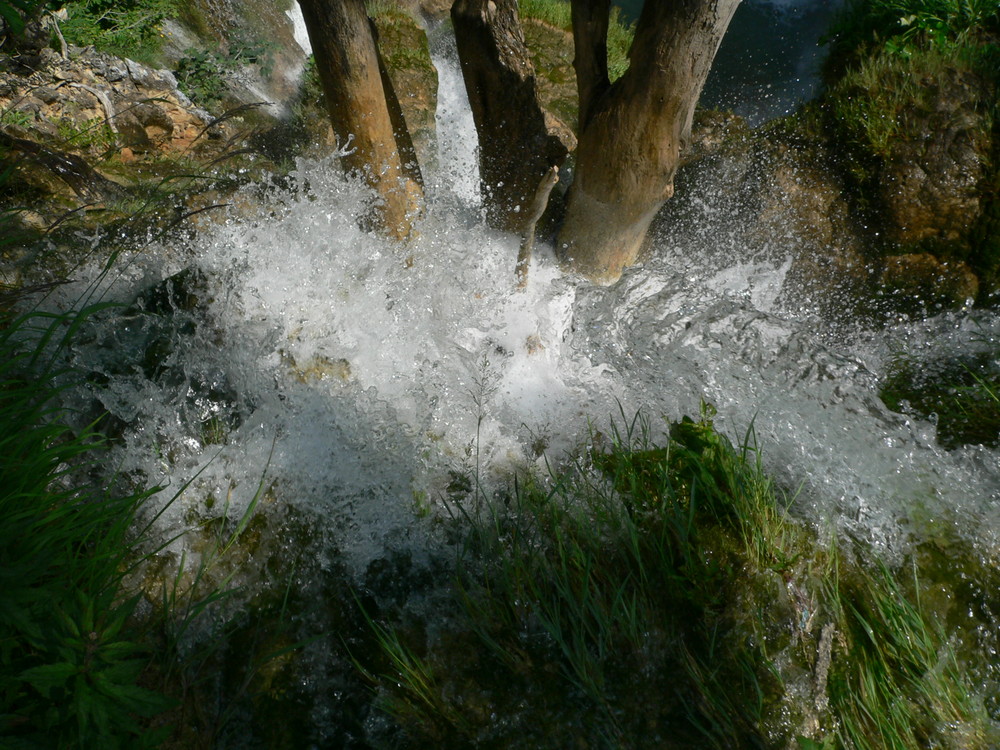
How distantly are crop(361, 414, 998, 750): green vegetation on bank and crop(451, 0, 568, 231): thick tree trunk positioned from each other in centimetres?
188

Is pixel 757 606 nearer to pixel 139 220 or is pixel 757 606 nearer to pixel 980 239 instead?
pixel 980 239

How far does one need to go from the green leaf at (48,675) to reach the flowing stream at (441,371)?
909 millimetres

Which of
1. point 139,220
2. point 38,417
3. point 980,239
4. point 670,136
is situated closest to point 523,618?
point 38,417

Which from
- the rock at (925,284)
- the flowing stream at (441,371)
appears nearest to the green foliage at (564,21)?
the flowing stream at (441,371)

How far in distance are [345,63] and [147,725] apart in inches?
105

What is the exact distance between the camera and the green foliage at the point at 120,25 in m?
4.29

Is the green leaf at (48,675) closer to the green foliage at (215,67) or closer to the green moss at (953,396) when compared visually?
the green moss at (953,396)

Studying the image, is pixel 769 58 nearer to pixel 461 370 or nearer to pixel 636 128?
pixel 636 128

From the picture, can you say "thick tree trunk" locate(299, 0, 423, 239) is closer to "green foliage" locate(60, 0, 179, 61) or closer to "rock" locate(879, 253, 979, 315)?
"green foliage" locate(60, 0, 179, 61)

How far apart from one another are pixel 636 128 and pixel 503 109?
0.72 meters

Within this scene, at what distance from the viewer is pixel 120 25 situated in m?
4.51

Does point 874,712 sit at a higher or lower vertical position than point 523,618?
lower

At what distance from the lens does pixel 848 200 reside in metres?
3.46

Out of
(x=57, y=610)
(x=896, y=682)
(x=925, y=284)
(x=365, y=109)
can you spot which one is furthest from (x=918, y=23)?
(x=57, y=610)
